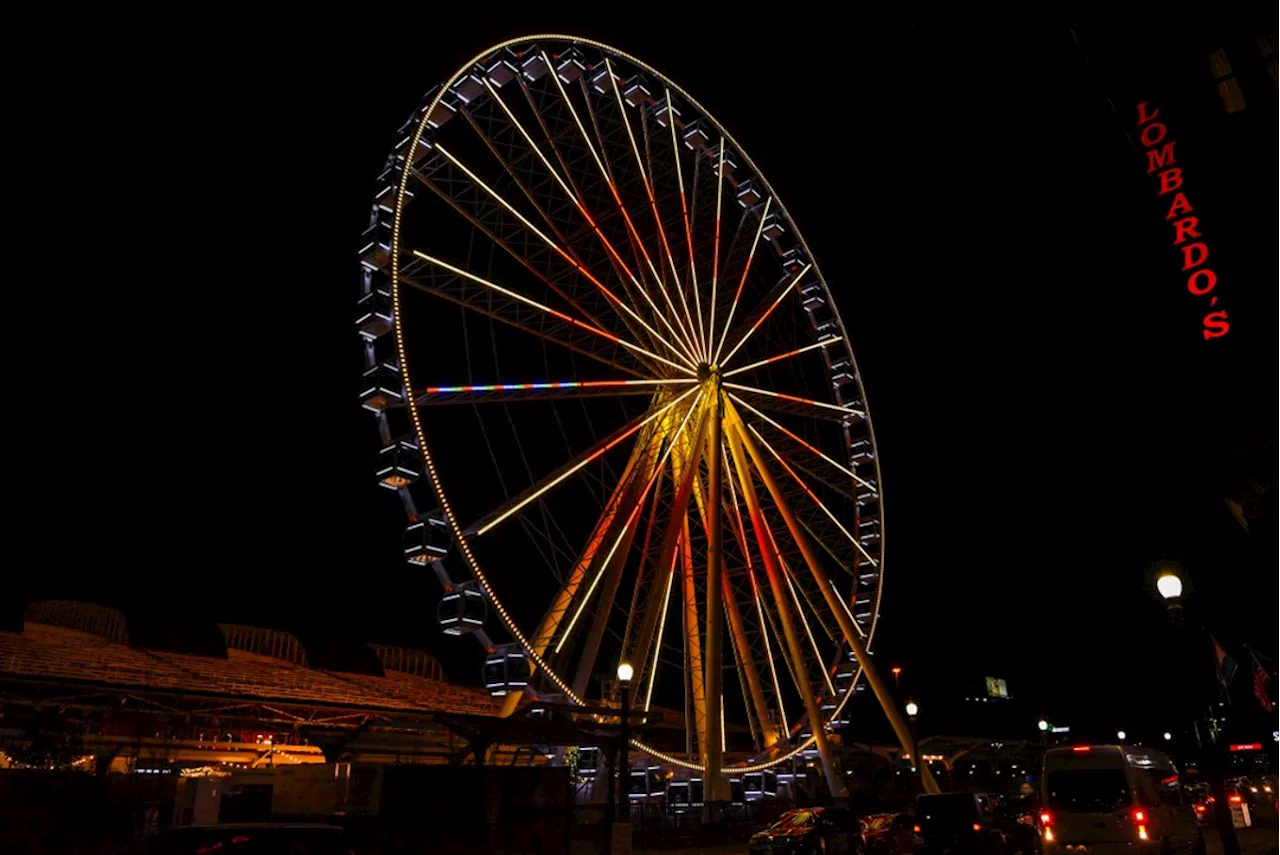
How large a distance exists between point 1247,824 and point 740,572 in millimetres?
14137

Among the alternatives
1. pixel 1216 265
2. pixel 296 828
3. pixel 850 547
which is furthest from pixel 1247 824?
pixel 296 828

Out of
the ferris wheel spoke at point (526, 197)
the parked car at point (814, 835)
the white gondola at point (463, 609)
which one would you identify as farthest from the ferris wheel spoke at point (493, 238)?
the parked car at point (814, 835)

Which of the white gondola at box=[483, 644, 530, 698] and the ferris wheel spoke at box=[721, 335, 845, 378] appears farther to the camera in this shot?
the ferris wheel spoke at box=[721, 335, 845, 378]

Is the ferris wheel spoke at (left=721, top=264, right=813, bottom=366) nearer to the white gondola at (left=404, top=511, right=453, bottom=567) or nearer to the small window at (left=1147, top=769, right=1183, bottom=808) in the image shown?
the white gondola at (left=404, top=511, right=453, bottom=567)

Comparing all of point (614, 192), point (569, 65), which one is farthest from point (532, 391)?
point (569, 65)

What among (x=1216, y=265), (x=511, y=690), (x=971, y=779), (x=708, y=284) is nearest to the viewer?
(x=1216, y=265)

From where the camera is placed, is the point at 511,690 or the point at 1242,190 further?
the point at 511,690

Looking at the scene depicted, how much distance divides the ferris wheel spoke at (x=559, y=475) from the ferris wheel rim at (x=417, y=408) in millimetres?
493

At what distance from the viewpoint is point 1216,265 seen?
50.2 feet

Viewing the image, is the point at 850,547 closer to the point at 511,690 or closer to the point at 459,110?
the point at 511,690

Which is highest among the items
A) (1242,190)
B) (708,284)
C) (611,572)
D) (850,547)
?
(708,284)

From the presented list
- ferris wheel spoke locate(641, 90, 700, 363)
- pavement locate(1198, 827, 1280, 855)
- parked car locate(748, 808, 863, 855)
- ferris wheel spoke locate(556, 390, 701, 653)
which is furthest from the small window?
ferris wheel spoke locate(641, 90, 700, 363)

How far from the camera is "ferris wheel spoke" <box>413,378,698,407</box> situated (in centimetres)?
2016

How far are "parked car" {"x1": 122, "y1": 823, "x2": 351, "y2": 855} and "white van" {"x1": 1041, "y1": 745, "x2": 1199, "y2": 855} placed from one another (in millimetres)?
10109
